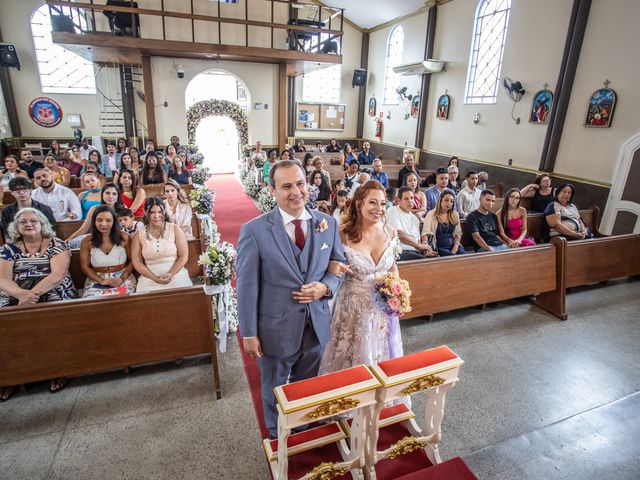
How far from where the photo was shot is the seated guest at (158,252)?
144 inches

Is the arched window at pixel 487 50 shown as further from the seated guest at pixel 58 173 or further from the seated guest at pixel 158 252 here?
the seated guest at pixel 58 173

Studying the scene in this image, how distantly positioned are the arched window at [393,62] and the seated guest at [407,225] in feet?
31.6

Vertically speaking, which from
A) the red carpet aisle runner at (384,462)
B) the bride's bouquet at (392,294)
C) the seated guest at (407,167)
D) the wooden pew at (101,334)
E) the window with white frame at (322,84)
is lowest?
the red carpet aisle runner at (384,462)

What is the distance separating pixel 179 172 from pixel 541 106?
7528 mm

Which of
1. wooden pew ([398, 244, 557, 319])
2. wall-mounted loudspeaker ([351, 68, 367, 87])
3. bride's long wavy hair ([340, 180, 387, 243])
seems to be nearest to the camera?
bride's long wavy hair ([340, 180, 387, 243])

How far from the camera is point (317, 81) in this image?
14844mm

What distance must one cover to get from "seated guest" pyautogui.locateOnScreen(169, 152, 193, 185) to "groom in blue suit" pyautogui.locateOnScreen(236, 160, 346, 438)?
20.7ft

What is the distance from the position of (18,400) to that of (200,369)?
1.31 meters

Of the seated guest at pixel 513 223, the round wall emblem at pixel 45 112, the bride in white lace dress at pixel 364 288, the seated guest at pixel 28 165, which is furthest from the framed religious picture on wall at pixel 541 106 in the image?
the round wall emblem at pixel 45 112

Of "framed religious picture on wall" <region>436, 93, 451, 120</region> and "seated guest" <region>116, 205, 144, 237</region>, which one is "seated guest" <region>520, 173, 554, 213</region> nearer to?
"framed religious picture on wall" <region>436, 93, 451, 120</region>

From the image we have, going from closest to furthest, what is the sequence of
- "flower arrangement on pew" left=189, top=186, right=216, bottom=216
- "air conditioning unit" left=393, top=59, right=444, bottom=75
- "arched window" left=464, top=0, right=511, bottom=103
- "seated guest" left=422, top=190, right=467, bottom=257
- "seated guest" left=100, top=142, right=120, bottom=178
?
"seated guest" left=422, top=190, right=467, bottom=257
"flower arrangement on pew" left=189, top=186, right=216, bottom=216
"arched window" left=464, top=0, right=511, bottom=103
"seated guest" left=100, top=142, right=120, bottom=178
"air conditioning unit" left=393, top=59, right=444, bottom=75

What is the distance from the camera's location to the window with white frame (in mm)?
14750

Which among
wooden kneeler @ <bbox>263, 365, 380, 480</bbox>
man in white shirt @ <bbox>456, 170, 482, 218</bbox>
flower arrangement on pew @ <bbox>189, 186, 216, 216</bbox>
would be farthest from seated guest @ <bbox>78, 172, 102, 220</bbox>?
man in white shirt @ <bbox>456, 170, 482, 218</bbox>

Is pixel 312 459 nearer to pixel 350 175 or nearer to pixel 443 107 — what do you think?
pixel 350 175
